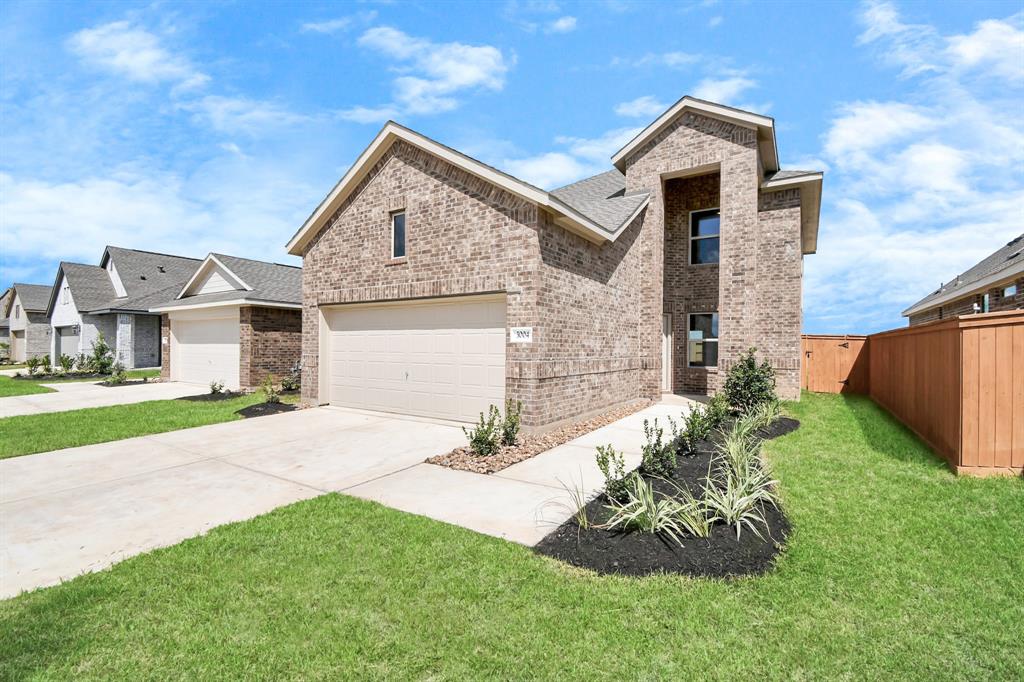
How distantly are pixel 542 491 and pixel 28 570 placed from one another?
4733mm

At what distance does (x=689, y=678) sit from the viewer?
2635 mm

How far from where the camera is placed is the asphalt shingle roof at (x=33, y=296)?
33.0m

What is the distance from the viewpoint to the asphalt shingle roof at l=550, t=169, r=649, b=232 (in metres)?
10.8

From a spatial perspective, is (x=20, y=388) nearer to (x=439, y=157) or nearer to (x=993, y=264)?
(x=439, y=157)

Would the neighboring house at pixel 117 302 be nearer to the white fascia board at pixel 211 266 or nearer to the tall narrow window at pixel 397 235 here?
the white fascia board at pixel 211 266

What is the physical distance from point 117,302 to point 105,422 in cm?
1986

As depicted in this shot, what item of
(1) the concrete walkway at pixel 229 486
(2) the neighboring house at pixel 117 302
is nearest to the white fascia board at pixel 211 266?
(2) the neighboring house at pixel 117 302

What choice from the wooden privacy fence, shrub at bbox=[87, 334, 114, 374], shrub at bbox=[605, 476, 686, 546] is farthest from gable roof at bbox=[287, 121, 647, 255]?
shrub at bbox=[87, 334, 114, 374]

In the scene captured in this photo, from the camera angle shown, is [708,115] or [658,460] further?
[708,115]

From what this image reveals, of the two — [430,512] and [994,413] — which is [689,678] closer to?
[430,512]

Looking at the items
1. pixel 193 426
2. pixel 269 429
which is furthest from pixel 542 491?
pixel 193 426

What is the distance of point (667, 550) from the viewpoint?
402cm

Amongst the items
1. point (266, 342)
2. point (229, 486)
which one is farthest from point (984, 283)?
point (266, 342)

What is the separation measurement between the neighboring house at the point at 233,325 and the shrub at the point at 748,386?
14178mm
